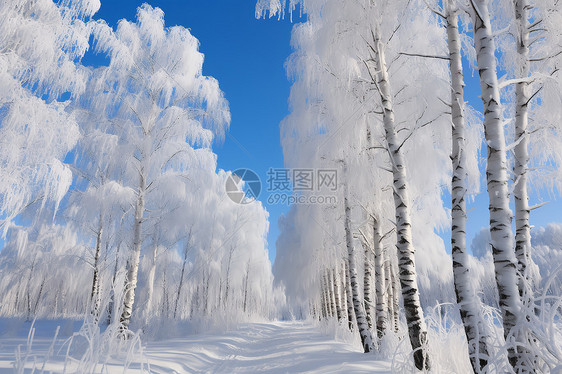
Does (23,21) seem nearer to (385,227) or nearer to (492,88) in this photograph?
(492,88)

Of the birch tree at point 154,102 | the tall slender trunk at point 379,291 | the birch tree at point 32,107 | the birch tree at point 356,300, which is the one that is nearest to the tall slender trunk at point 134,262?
the birch tree at point 154,102

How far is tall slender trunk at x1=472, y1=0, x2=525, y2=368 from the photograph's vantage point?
243 cm

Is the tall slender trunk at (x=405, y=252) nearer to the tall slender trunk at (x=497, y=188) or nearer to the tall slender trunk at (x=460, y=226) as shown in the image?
the tall slender trunk at (x=460, y=226)

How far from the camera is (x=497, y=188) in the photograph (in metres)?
2.70

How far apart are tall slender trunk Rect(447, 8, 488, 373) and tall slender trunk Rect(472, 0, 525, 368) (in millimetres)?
470

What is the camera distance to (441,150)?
7.09 m

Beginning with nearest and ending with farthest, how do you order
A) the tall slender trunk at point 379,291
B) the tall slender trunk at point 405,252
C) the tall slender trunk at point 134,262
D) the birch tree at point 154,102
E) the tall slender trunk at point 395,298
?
the tall slender trunk at point 405,252 → the tall slender trunk at point 379,291 → the tall slender trunk at point 134,262 → the birch tree at point 154,102 → the tall slender trunk at point 395,298

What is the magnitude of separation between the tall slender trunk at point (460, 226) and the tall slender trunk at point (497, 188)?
0.47m

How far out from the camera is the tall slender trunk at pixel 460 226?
2980 millimetres

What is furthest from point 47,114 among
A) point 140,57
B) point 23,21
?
point 140,57

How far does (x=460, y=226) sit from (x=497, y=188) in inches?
32.2

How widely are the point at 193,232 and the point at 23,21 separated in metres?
16.5

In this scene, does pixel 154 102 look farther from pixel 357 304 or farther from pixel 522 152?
pixel 522 152

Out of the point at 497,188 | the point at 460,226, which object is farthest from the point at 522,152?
the point at 497,188
